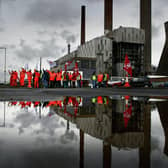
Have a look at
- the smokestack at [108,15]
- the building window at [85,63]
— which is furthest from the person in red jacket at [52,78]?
the smokestack at [108,15]

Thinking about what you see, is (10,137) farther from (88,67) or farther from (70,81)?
(88,67)

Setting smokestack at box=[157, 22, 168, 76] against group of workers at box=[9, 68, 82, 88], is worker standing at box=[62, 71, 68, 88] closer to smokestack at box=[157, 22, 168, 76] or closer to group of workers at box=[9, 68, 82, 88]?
group of workers at box=[9, 68, 82, 88]

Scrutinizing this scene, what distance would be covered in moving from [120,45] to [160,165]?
153 feet

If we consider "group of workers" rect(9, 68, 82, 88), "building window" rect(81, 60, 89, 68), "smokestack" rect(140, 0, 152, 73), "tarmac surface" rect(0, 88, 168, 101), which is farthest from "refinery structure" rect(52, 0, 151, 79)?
"tarmac surface" rect(0, 88, 168, 101)

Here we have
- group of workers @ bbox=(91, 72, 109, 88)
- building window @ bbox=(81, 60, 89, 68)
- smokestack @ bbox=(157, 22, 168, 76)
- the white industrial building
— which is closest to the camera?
group of workers @ bbox=(91, 72, 109, 88)

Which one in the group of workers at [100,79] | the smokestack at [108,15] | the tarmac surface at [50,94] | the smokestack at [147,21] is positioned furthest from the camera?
the smokestack at [147,21]

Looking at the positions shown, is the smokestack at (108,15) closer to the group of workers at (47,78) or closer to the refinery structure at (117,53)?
the refinery structure at (117,53)

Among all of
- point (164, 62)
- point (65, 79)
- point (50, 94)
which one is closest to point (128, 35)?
point (164, 62)

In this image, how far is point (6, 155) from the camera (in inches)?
59.3

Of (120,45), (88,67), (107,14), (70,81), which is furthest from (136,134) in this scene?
(107,14)

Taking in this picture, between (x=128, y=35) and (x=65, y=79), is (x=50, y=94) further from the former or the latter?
(x=128, y=35)

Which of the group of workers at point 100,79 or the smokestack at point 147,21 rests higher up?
the smokestack at point 147,21

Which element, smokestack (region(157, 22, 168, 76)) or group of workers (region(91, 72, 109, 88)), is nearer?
group of workers (region(91, 72, 109, 88))

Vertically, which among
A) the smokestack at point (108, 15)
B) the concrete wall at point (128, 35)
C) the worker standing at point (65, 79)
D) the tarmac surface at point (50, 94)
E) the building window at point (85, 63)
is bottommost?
the tarmac surface at point (50, 94)
